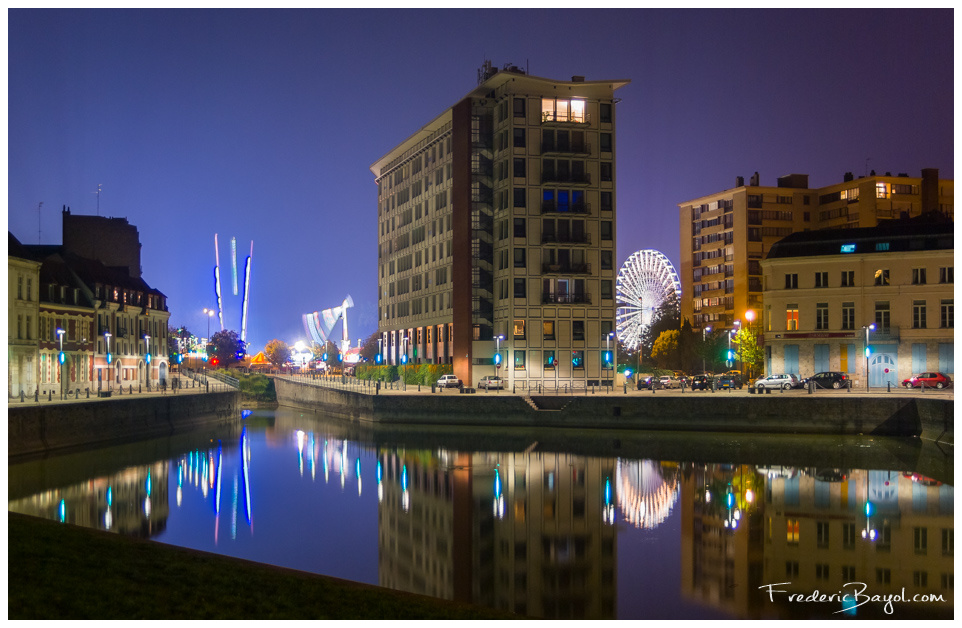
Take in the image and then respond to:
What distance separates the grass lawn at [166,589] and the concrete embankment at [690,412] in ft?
142

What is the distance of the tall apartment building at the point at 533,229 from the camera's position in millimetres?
96750

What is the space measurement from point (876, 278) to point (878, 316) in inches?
136

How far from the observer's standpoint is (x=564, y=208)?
97.5m

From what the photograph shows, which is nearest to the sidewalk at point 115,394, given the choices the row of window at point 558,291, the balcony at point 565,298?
the row of window at point 558,291

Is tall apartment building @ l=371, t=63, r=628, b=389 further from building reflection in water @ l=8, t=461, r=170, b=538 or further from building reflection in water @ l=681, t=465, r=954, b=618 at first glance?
building reflection in water @ l=8, t=461, r=170, b=538

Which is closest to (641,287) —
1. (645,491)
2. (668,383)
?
(668,383)

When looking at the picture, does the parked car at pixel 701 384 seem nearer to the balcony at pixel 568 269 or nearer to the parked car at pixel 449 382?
the balcony at pixel 568 269

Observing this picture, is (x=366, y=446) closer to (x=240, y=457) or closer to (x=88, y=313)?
(x=240, y=457)

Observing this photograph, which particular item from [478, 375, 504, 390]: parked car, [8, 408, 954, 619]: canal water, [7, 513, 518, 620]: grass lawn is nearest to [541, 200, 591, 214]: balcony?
[478, 375, 504, 390]: parked car

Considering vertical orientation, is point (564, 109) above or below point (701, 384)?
above

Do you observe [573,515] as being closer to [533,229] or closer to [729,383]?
[729,383]

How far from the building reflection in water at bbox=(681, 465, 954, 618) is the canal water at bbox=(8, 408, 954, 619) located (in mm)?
121

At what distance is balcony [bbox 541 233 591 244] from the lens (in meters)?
97.2

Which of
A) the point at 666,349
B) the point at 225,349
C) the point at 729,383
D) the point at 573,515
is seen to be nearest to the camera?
the point at 573,515
